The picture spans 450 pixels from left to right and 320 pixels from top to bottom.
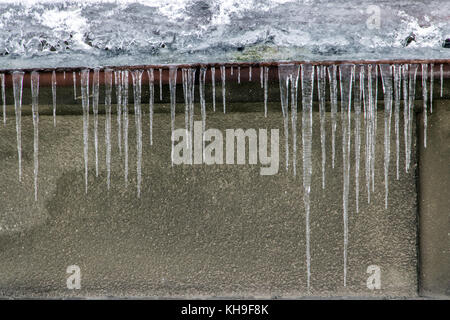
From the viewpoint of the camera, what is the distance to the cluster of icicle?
143 inches

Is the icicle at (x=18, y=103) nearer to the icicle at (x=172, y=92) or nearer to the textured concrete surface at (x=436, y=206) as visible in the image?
the icicle at (x=172, y=92)

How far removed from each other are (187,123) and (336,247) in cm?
178

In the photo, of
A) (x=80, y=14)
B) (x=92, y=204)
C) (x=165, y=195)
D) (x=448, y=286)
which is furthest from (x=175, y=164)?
(x=448, y=286)

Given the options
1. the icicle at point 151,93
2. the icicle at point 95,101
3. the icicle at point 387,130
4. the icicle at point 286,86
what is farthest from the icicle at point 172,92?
the icicle at point 387,130

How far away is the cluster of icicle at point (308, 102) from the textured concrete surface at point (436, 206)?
131mm

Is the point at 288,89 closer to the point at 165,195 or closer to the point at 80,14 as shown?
the point at 165,195

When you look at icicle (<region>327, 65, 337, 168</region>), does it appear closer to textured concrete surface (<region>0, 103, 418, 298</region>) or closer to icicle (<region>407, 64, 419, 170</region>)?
textured concrete surface (<region>0, 103, 418, 298</region>)

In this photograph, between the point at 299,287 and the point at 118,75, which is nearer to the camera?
the point at 118,75

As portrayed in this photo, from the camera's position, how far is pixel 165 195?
4.31 m

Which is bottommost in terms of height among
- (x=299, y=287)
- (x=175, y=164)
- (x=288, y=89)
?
(x=299, y=287)

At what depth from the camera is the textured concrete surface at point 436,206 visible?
13.5 feet

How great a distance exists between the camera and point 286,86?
3826 millimetres

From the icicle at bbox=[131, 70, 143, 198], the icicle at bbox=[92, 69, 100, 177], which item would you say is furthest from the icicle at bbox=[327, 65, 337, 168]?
the icicle at bbox=[92, 69, 100, 177]

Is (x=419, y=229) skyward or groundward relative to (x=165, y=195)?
groundward
